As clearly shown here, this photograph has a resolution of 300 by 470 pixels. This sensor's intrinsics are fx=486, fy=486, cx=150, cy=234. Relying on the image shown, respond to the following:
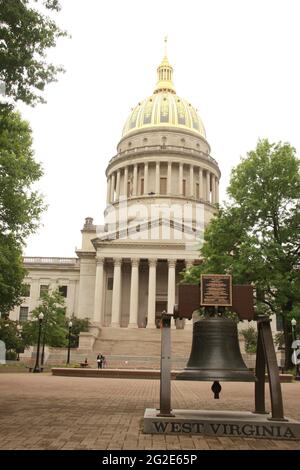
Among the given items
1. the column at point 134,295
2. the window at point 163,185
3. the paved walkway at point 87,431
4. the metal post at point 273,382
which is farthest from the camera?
the window at point 163,185

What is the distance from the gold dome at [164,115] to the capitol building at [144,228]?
0.20m

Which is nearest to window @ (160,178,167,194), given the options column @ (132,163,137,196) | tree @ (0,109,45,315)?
column @ (132,163,137,196)

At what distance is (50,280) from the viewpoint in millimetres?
75250

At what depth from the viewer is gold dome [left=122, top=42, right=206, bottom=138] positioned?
297 ft

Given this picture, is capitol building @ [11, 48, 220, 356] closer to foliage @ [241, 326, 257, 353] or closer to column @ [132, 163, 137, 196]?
column @ [132, 163, 137, 196]

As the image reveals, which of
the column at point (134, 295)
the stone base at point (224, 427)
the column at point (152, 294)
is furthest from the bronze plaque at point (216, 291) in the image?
the column at point (152, 294)

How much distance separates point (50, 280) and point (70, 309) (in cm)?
570

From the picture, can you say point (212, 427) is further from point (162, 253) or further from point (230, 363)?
point (162, 253)

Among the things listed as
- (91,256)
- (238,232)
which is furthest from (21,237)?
(91,256)

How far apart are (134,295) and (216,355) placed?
54.2m

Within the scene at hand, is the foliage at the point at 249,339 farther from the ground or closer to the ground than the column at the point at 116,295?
closer to the ground

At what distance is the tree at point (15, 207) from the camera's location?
25.3 m

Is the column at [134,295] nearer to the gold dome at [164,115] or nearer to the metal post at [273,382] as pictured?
the gold dome at [164,115]

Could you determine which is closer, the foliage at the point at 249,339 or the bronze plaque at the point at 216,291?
the bronze plaque at the point at 216,291
